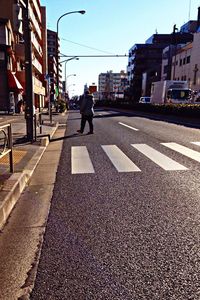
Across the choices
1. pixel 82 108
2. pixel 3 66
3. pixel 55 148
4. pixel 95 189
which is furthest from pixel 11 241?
pixel 3 66

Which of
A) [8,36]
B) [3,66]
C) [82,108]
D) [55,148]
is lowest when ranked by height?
[55,148]

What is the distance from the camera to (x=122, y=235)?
334 cm

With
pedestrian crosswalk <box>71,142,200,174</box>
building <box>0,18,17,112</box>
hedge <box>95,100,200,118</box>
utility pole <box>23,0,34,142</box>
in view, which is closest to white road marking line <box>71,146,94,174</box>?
pedestrian crosswalk <box>71,142,200,174</box>

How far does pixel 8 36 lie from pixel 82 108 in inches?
798

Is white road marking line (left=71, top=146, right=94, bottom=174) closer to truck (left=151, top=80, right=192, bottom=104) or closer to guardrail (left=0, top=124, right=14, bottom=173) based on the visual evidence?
guardrail (left=0, top=124, right=14, bottom=173)

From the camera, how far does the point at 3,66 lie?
95.6 feet

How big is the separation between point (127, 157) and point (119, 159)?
1.16ft

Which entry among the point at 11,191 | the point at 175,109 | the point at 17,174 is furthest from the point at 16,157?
the point at 175,109

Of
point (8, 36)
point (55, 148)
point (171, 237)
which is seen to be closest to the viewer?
point (171, 237)

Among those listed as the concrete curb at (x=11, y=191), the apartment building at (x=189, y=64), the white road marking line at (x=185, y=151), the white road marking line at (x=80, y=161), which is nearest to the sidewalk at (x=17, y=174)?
the concrete curb at (x=11, y=191)

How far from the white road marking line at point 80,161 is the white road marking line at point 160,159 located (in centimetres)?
159

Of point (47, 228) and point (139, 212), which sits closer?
point (47, 228)

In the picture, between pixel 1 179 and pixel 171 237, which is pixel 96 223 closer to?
pixel 171 237

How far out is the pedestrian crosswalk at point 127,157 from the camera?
21.4 ft
